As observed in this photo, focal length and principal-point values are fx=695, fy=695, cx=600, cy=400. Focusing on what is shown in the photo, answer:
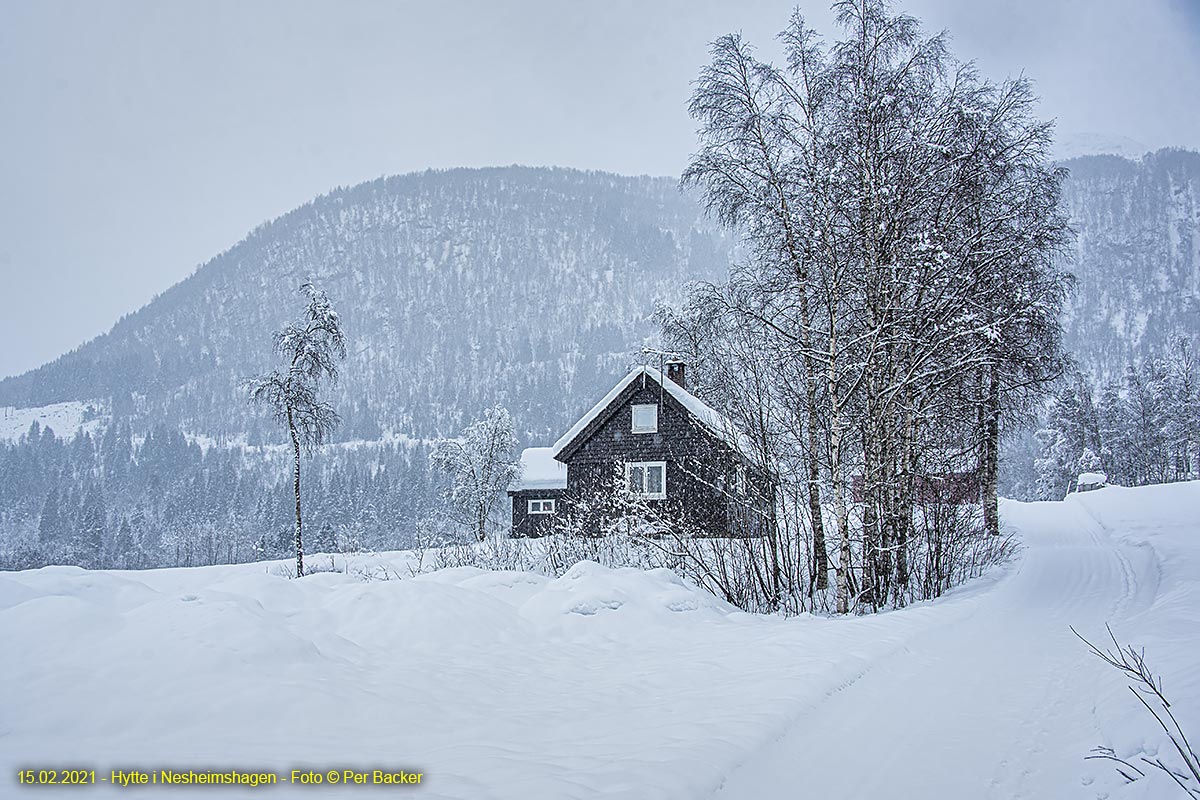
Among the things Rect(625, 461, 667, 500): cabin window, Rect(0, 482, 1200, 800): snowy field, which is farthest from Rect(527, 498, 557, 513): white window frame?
Rect(0, 482, 1200, 800): snowy field

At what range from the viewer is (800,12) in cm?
1114

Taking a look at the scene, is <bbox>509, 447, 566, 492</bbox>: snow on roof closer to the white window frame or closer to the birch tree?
the white window frame

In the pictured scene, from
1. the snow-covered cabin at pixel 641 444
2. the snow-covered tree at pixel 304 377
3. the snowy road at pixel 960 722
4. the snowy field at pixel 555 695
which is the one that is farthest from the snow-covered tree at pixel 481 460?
the snowy road at pixel 960 722

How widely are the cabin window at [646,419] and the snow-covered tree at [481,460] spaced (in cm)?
1775

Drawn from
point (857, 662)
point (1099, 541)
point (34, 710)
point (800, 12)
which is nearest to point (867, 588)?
point (857, 662)

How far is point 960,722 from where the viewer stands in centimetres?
479

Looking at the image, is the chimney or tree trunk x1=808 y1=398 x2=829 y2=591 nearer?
tree trunk x1=808 y1=398 x2=829 y2=591

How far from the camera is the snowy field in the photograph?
12.0ft

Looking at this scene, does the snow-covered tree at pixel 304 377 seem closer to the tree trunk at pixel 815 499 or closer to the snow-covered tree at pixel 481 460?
the snow-covered tree at pixel 481 460

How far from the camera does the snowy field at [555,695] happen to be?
144 inches

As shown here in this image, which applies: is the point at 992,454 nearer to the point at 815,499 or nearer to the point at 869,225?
the point at 815,499

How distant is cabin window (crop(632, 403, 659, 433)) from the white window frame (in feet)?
34.8

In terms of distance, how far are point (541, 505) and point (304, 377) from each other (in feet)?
42.9

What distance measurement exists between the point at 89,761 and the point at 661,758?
290cm
